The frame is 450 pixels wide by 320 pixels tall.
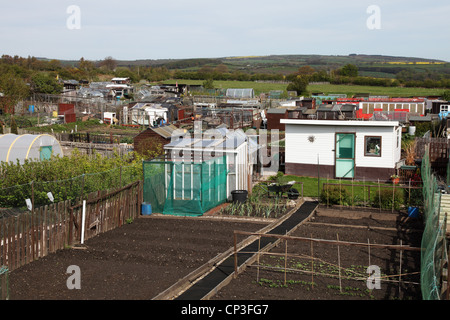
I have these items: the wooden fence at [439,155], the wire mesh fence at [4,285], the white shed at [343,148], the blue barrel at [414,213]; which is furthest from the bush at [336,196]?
the wire mesh fence at [4,285]

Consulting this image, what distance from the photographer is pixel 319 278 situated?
1105 cm

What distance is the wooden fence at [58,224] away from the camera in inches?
458

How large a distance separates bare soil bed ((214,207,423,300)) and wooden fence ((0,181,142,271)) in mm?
5020

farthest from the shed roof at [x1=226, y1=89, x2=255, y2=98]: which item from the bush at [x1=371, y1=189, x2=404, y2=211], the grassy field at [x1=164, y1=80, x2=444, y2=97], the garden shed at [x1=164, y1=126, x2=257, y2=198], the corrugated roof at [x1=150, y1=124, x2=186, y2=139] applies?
the bush at [x1=371, y1=189, x2=404, y2=211]

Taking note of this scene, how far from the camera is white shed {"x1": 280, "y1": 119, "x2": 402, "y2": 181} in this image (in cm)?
2375

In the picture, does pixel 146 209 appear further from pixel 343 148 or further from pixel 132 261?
pixel 343 148

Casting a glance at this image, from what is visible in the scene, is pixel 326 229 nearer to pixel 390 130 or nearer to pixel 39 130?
pixel 390 130

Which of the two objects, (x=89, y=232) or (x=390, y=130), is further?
(x=390, y=130)

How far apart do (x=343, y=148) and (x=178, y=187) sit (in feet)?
32.8

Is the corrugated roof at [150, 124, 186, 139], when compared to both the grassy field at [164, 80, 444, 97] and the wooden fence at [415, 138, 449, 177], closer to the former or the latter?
the wooden fence at [415, 138, 449, 177]

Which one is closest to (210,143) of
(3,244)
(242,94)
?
(3,244)

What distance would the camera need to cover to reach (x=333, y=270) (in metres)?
11.6

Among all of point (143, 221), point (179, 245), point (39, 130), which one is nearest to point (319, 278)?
point (179, 245)

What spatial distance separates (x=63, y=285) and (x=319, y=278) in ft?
17.9
